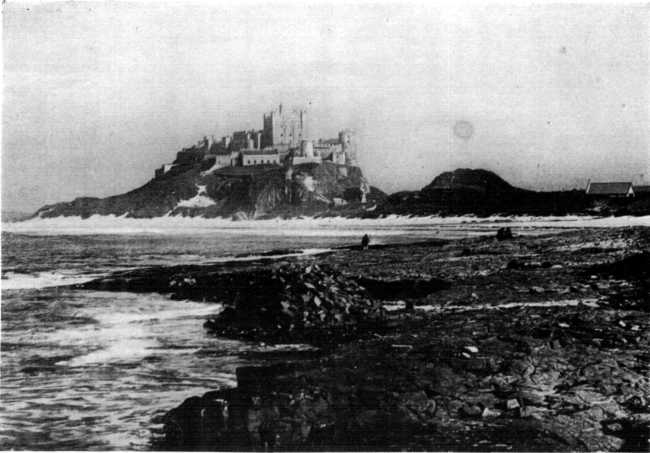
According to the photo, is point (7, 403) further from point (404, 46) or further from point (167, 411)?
point (404, 46)

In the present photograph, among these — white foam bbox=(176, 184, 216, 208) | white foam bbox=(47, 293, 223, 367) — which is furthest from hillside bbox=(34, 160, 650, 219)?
white foam bbox=(47, 293, 223, 367)

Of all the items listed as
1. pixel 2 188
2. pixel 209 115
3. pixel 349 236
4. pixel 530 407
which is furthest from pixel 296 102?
pixel 530 407

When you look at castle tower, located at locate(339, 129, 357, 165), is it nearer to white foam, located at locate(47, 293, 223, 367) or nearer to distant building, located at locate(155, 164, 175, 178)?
distant building, located at locate(155, 164, 175, 178)

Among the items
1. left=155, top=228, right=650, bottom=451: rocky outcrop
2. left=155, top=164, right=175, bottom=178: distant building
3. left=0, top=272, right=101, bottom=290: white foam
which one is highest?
left=155, top=164, right=175, bottom=178: distant building

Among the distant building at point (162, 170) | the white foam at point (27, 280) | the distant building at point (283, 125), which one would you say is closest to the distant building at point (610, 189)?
the distant building at point (283, 125)

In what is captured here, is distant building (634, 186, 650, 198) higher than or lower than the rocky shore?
higher

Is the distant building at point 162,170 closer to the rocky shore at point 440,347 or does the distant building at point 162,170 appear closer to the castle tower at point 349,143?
the rocky shore at point 440,347

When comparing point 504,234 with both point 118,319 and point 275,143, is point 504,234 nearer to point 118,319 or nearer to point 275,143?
point 275,143
